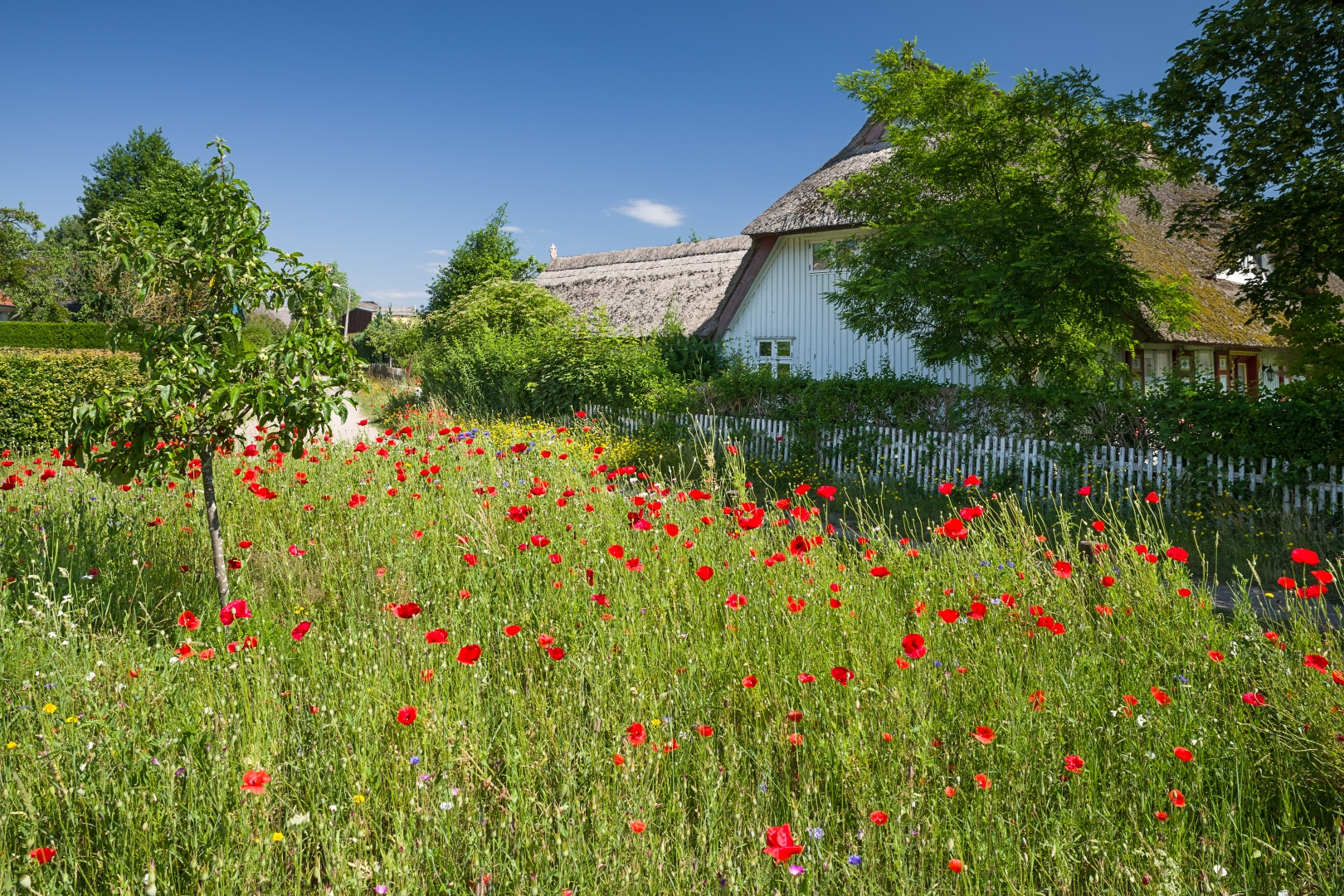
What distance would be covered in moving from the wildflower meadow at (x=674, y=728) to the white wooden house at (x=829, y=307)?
12.0 m

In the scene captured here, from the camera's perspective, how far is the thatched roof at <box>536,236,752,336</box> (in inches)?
803

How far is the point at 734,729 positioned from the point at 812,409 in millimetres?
8639

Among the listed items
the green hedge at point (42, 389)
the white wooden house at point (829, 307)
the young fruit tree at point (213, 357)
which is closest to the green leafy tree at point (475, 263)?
the white wooden house at point (829, 307)

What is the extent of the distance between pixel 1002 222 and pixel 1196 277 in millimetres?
9483

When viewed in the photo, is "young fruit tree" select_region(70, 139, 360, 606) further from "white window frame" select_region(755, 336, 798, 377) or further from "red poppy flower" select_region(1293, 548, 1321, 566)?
"white window frame" select_region(755, 336, 798, 377)

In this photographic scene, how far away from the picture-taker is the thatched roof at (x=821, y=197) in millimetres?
16031

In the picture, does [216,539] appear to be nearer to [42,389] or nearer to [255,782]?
[255,782]

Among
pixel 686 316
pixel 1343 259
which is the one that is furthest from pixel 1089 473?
pixel 686 316

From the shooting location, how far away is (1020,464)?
9.08m

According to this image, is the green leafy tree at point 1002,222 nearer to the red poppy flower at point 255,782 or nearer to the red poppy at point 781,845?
the red poppy at point 781,845

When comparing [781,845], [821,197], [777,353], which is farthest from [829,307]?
[781,845]

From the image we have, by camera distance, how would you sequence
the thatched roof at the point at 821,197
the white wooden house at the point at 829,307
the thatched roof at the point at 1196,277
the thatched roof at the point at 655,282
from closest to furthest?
the thatched roof at the point at 1196,277
the white wooden house at the point at 829,307
the thatched roof at the point at 821,197
the thatched roof at the point at 655,282

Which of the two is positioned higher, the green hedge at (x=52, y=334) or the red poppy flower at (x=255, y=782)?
the green hedge at (x=52, y=334)

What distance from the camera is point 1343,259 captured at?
7.95 metres
